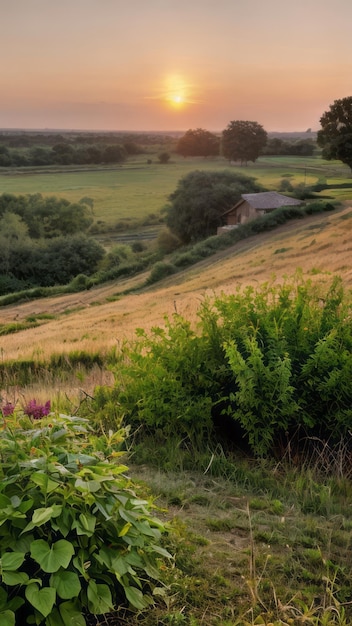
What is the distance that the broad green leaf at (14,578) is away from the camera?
8.31 ft

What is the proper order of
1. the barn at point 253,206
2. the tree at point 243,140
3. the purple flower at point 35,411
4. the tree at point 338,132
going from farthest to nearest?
1. the tree at point 243,140
2. the barn at point 253,206
3. the tree at point 338,132
4. the purple flower at point 35,411

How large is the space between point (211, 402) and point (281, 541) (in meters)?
2.10

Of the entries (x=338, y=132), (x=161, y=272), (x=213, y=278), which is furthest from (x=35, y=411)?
(x=338, y=132)

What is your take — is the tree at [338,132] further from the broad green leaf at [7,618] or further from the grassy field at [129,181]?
the broad green leaf at [7,618]

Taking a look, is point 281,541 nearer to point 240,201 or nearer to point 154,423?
point 154,423

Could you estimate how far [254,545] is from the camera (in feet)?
12.6

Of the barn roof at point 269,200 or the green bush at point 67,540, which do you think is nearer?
the green bush at point 67,540

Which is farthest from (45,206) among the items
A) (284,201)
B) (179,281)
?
(179,281)

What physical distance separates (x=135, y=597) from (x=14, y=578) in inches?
23.1

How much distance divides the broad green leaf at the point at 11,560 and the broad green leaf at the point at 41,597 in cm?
11

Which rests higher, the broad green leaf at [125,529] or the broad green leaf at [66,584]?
the broad green leaf at [125,529]

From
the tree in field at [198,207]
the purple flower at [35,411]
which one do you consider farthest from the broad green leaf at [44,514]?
→ the tree in field at [198,207]

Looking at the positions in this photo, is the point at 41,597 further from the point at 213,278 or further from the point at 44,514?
the point at 213,278

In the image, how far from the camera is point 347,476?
207 inches
